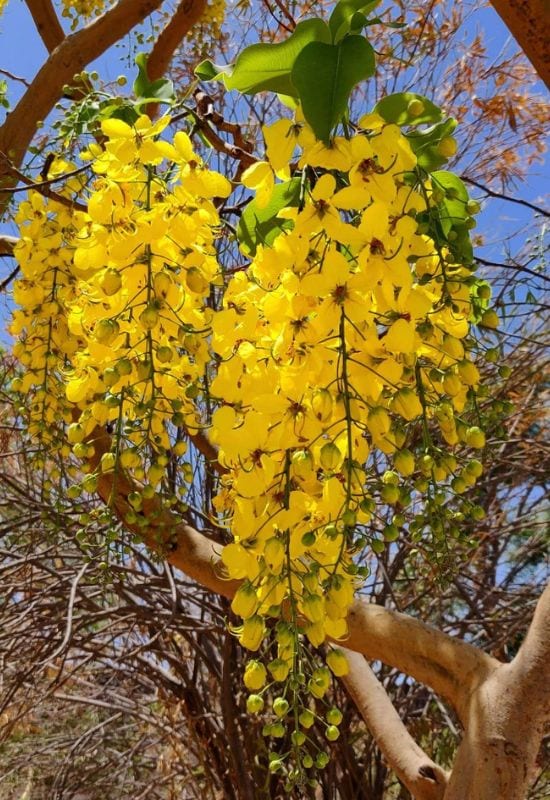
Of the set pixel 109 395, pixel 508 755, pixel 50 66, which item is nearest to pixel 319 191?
pixel 109 395

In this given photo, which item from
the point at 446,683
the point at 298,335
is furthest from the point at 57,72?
the point at 446,683

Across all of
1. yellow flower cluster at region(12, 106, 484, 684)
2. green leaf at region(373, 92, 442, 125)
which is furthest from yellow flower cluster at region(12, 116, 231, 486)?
green leaf at region(373, 92, 442, 125)

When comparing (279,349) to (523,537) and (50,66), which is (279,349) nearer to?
(50,66)

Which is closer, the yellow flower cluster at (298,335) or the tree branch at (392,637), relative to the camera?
the yellow flower cluster at (298,335)

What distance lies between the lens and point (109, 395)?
32.5 inches

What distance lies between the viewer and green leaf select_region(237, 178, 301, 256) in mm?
727

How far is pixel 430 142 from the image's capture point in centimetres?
73

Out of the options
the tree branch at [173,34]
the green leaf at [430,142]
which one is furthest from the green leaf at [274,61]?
the tree branch at [173,34]

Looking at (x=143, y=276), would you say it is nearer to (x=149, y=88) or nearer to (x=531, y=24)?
A: (x=149, y=88)

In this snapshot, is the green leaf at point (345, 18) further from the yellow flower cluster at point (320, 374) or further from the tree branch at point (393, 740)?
the tree branch at point (393, 740)

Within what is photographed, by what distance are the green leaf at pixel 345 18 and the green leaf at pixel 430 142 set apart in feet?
0.46

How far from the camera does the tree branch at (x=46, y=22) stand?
2.52 meters

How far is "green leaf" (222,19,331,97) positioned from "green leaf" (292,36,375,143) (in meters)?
0.02

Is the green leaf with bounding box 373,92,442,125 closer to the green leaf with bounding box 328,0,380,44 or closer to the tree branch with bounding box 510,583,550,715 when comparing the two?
the green leaf with bounding box 328,0,380,44
